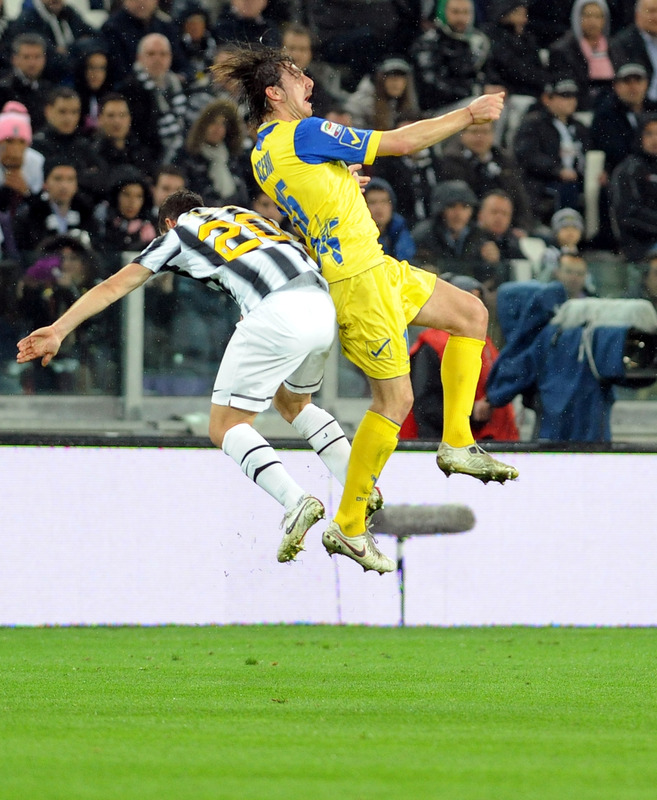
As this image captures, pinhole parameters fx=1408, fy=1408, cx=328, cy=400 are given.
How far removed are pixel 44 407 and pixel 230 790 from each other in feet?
18.3

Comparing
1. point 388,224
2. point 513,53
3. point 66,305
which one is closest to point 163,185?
point 66,305

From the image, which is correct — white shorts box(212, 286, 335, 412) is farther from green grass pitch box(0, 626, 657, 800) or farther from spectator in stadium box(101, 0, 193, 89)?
spectator in stadium box(101, 0, 193, 89)

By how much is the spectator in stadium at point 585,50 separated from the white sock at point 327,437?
6.30 meters

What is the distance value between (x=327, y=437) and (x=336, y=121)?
17.5ft

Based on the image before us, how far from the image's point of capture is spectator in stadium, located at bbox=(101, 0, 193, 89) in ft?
34.8

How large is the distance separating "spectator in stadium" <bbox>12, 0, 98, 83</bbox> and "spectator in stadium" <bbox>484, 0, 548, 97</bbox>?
3207 millimetres

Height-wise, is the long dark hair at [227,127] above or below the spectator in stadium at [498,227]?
above

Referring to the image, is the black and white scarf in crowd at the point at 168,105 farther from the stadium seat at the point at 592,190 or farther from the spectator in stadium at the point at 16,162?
the stadium seat at the point at 592,190

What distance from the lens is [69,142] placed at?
33.6 ft

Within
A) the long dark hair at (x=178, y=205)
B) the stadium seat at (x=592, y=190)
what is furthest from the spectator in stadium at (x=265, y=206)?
the long dark hair at (x=178, y=205)

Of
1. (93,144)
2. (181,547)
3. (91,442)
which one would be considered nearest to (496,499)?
(181,547)

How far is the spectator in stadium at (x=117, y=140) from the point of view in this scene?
10.2 meters

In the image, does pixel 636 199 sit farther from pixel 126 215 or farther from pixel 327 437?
pixel 327 437

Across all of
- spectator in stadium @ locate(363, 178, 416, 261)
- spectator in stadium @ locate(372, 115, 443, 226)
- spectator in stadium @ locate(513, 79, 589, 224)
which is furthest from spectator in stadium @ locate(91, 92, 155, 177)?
spectator in stadium @ locate(513, 79, 589, 224)
